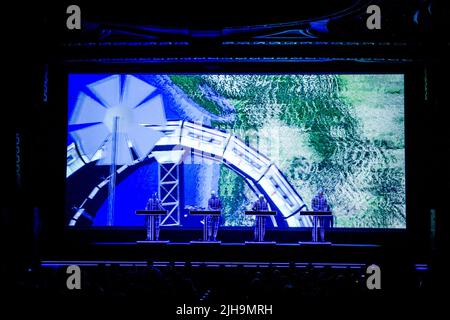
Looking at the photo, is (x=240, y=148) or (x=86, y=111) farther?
(x=86, y=111)

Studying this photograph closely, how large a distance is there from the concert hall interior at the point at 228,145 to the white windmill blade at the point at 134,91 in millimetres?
12

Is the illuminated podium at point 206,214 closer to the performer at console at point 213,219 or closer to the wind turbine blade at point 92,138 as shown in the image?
the performer at console at point 213,219

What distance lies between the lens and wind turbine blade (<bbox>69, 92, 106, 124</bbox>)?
20.2 ft

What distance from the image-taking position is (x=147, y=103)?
6.14m

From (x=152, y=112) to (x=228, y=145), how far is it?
93 cm

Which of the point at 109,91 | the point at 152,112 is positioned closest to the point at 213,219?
the point at 152,112

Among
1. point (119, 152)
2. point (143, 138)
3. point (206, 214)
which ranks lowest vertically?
point (206, 214)

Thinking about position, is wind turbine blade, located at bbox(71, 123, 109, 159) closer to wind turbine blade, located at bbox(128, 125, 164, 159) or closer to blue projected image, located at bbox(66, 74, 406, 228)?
blue projected image, located at bbox(66, 74, 406, 228)

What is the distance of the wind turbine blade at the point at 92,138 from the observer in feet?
20.2

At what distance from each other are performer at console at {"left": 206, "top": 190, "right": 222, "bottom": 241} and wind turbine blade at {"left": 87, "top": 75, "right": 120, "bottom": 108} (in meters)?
1.57

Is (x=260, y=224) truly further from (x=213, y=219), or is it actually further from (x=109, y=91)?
(x=109, y=91)

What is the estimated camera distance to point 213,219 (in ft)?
19.0

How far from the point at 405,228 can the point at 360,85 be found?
165 centimetres
